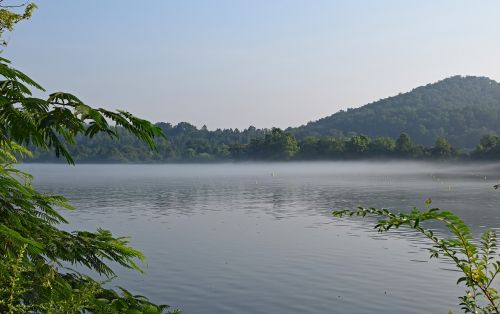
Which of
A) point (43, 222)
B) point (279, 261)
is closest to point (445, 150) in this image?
point (279, 261)

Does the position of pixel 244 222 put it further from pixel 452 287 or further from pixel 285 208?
pixel 452 287

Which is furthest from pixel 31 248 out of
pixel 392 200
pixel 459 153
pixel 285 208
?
pixel 459 153

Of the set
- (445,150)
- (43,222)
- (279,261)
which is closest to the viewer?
(43,222)

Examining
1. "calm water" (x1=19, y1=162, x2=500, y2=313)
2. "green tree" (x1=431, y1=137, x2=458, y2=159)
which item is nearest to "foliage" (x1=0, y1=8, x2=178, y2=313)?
"calm water" (x1=19, y1=162, x2=500, y2=313)

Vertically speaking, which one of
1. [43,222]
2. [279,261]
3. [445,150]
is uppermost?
[445,150]

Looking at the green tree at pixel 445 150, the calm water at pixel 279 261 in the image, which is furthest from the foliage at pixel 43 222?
the green tree at pixel 445 150

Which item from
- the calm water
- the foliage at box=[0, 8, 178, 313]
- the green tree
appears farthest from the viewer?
the green tree

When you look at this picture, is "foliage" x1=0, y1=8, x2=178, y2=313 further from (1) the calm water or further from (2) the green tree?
(2) the green tree

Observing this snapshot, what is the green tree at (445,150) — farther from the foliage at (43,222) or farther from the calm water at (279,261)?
the foliage at (43,222)

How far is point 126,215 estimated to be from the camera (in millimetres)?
60656

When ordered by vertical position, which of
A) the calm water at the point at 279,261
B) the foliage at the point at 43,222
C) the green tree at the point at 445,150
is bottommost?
the calm water at the point at 279,261

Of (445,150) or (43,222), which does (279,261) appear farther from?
(445,150)

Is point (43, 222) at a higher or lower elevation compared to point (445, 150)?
lower

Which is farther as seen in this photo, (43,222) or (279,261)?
(279,261)
